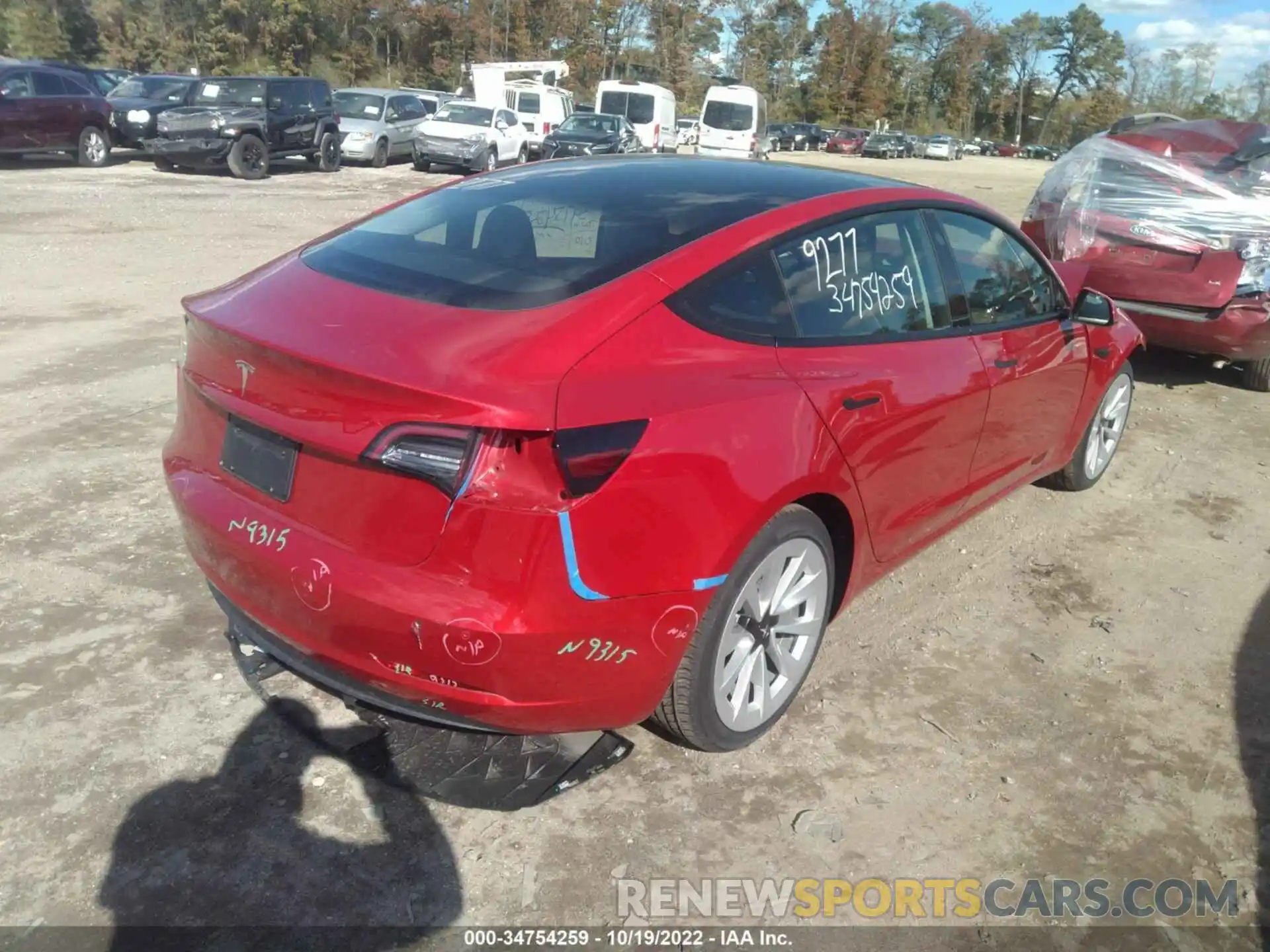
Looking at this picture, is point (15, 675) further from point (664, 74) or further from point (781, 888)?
point (664, 74)

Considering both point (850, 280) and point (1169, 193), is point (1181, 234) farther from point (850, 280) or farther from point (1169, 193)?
point (850, 280)

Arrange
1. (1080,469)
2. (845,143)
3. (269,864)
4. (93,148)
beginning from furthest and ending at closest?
(845,143), (93,148), (1080,469), (269,864)

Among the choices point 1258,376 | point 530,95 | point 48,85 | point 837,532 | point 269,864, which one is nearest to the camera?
point 269,864

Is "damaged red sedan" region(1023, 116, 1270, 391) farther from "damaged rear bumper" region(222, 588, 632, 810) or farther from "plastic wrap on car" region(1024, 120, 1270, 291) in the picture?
"damaged rear bumper" region(222, 588, 632, 810)

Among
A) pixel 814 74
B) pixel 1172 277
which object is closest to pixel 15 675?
pixel 1172 277

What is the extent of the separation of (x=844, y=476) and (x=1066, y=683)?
4.21 ft

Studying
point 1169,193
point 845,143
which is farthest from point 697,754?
point 845,143

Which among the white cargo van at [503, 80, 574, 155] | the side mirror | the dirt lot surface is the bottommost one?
the dirt lot surface

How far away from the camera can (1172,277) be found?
6844 mm

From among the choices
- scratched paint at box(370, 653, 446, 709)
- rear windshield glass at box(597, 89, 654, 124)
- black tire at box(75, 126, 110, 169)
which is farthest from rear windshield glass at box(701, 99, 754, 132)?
scratched paint at box(370, 653, 446, 709)

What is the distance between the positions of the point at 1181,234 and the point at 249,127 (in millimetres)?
15901

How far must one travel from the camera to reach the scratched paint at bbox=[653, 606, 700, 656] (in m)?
2.52

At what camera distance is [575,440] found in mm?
2275
